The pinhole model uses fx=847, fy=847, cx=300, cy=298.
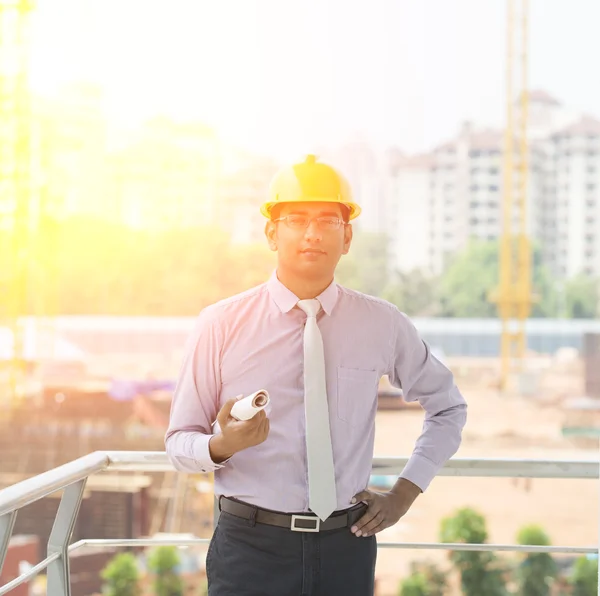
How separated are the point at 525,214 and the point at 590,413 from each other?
14.7 ft

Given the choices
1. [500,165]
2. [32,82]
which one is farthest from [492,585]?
[32,82]

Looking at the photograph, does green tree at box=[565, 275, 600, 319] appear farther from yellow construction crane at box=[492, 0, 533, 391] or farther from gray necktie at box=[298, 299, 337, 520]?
gray necktie at box=[298, 299, 337, 520]

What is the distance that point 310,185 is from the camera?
86cm

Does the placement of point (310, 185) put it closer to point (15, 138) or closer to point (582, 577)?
point (582, 577)

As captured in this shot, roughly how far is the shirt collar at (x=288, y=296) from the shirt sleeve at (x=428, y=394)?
0.08 meters

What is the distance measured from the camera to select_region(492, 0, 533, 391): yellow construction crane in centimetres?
1772

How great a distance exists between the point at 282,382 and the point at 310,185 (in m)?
0.20

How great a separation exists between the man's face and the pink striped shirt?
0.11 ft

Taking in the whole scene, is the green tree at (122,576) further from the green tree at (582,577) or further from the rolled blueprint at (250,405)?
the rolled blueprint at (250,405)

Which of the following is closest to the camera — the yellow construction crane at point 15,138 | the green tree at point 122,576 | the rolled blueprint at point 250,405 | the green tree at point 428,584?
the rolled blueprint at point 250,405

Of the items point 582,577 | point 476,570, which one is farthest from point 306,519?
point 582,577

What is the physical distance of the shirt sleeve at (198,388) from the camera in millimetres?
846

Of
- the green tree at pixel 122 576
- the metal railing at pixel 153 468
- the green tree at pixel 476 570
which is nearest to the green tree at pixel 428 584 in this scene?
the green tree at pixel 476 570

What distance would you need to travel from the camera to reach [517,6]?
1848 centimetres
